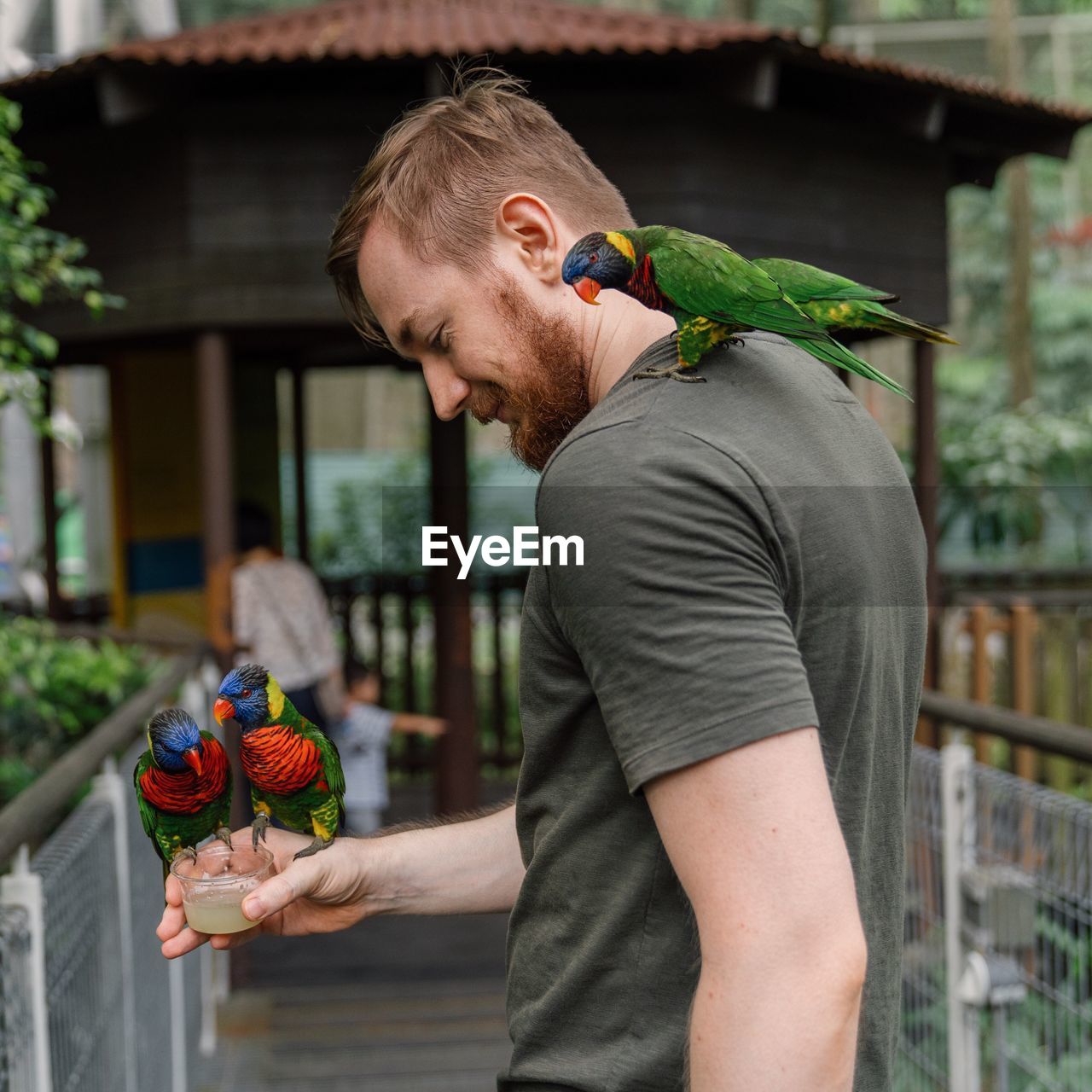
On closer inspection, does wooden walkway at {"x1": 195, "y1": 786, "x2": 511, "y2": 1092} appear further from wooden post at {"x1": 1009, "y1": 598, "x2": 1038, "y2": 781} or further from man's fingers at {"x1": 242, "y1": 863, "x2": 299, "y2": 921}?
man's fingers at {"x1": 242, "y1": 863, "x2": 299, "y2": 921}

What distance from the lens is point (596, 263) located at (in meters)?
1.10

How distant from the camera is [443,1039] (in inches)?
182

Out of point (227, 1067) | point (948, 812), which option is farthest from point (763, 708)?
point (227, 1067)

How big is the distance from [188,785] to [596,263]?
2.23ft

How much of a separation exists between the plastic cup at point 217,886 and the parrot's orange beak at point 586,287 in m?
0.65

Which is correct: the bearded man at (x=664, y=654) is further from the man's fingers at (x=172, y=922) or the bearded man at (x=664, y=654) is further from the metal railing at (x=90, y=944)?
the metal railing at (x=90, y=944)

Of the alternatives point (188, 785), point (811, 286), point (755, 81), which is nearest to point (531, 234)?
point (811, 286)

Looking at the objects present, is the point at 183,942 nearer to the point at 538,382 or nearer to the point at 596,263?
the point at 538,382

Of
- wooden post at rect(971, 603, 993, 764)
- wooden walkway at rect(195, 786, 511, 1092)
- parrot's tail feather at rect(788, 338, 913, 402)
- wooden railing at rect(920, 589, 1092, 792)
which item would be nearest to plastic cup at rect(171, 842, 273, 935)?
parrot's tail feather at rect(788, 338, 913, 402)

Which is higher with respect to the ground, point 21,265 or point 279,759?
point 21,265

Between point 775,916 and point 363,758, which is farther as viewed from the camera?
point 363,758

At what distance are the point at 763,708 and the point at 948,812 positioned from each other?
2.33 meters

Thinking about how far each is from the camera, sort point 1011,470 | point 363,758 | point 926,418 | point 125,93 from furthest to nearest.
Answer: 1. point 1011,470
2. point 926,418
3. point 363,758
4. point 125,93

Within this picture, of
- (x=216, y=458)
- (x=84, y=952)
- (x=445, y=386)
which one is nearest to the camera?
(x=445, y=386)
